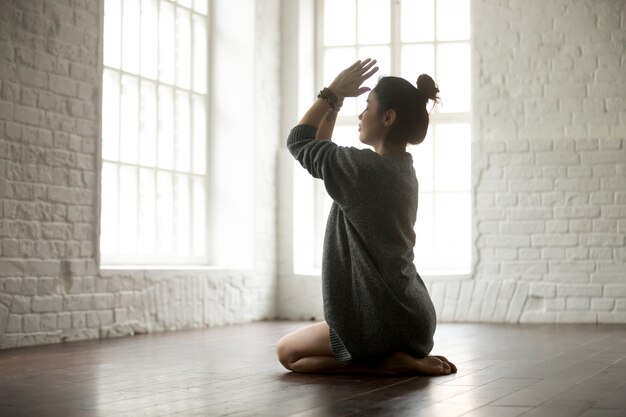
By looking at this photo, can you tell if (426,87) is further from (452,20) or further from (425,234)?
(452,20)

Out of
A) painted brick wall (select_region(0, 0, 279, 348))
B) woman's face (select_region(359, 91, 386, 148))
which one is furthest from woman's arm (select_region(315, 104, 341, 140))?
painted brick wall (select_region(0, 0, 279, 348))

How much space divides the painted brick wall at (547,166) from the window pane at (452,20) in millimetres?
348

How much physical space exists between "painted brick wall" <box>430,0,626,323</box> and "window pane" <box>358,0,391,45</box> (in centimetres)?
93

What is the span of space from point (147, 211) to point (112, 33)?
131 cm

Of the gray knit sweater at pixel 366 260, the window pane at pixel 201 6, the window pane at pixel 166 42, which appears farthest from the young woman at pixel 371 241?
the window pane at pixel 201 6

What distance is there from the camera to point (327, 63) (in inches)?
337

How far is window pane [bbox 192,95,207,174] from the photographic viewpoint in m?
7.52

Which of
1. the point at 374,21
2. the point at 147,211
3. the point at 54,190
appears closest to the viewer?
the point at 54,190

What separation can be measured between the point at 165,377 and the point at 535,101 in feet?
16.6

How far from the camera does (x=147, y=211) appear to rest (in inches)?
265

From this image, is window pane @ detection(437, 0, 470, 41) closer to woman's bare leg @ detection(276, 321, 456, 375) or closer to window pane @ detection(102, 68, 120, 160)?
window pane @ detection(102, 68, 120, 160)

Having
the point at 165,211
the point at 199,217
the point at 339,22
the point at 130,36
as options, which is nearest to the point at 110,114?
the point at 130,36

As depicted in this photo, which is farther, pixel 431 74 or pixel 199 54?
pixel 431 74

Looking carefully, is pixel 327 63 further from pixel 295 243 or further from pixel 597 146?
pixel 597 146
